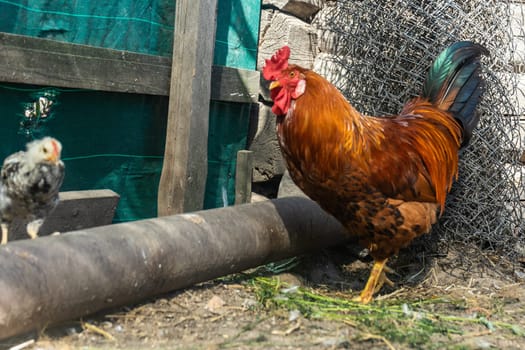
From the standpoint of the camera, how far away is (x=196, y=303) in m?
3.12

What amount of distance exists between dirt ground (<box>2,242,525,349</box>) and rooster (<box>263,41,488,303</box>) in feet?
1.55

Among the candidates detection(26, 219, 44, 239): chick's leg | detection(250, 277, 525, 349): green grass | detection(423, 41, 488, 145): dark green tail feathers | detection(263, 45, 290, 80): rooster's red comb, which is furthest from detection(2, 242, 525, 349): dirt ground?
detection(263, 45, 290, 80): rooster's red comb

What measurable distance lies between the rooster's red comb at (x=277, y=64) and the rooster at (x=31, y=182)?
127cm

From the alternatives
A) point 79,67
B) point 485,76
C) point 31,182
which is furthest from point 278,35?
point 31,182

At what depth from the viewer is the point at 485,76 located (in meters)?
4.48

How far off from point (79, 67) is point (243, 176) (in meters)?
1.64

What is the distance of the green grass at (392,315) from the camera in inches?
115

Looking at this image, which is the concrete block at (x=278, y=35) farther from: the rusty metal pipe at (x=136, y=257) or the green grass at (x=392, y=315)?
the green grass at (x=392, y=315)

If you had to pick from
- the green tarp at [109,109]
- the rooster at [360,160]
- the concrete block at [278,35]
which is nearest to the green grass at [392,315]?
the rooster at [360,160]

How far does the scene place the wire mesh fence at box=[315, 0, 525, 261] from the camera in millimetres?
4449

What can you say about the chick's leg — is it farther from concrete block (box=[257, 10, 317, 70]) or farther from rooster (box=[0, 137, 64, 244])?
concrete block (box=[257, 10, 317, 70])

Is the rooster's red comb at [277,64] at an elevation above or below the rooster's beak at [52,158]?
above

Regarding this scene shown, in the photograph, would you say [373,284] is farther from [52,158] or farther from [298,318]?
[52,158]

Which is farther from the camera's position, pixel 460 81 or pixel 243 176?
pixel 243 176
